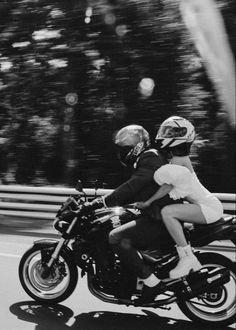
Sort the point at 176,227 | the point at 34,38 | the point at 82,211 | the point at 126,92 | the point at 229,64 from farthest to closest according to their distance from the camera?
1. the point at 34,38
2. the point at 126,92
3. the point at 229,64
4. the point at 82,211
5. the point at 176,227

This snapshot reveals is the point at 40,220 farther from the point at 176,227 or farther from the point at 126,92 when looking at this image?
the point at 126,92

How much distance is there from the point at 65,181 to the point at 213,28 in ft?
20.1

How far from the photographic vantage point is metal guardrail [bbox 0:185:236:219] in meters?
9.20

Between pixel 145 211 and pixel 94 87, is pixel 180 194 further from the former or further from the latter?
pixel 94 87

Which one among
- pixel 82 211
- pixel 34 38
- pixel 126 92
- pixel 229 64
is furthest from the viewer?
pixel 34 38

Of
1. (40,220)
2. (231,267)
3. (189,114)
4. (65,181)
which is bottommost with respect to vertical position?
(65,181)

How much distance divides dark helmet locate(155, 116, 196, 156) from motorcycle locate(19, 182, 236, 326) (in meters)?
0.70

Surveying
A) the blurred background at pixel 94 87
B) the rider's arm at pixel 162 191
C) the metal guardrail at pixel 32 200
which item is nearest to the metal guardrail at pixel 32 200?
the metal guardrail at pixel 32 200

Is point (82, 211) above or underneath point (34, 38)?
above

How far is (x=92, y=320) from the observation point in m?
4.91

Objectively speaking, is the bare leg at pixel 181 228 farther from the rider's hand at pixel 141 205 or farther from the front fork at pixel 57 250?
the front fork at pixel 57 250

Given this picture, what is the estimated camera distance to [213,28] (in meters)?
14.9

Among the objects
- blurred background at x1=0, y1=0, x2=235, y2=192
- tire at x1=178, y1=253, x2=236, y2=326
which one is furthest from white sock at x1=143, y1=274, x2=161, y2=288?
blurred background at x1=0, y1=0, x2=235, y2=192

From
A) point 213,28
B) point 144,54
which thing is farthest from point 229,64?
Result: point 144,54
